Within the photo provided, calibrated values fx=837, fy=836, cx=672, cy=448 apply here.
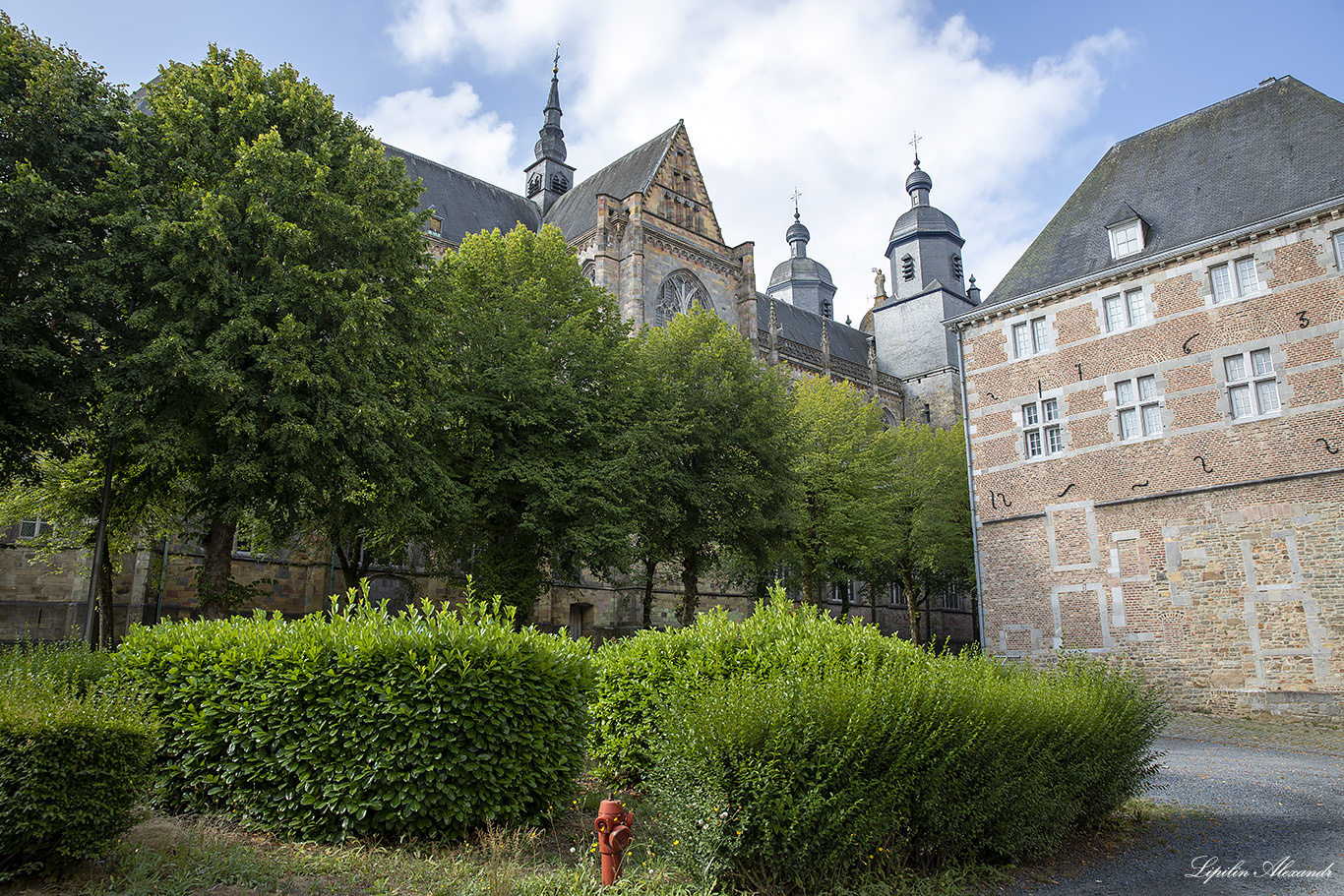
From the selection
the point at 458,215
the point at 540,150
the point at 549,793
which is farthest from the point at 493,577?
the point at 540,150

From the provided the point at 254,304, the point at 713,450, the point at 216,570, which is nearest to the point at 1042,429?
the point at 713,450

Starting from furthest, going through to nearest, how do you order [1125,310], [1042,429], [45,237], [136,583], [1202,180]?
[1042,429], [1202,180], [1125,310], [136,583], [45,237]

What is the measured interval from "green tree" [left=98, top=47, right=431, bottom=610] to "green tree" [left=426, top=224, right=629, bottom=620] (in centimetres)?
232

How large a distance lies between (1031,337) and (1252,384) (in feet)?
18.8

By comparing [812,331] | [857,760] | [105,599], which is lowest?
[857,760]

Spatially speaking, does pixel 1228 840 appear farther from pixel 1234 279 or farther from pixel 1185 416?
pixel 1234 279

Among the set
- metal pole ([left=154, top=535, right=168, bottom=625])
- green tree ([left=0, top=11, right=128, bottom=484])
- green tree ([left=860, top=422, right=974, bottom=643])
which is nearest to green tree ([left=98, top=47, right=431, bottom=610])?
green tree ([left=0, top=11, right=128, bottom=484])

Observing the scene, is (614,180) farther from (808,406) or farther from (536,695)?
(536,695)

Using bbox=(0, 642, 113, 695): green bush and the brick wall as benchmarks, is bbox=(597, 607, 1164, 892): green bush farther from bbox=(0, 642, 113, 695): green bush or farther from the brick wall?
the brick wall

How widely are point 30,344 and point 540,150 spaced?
3835cm

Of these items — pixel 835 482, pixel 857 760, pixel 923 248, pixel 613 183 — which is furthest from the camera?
pixel 923 248

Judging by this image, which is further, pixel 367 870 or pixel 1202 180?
pixel 1202 180

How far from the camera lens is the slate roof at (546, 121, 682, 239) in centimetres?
3494

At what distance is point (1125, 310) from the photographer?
22.0 m
